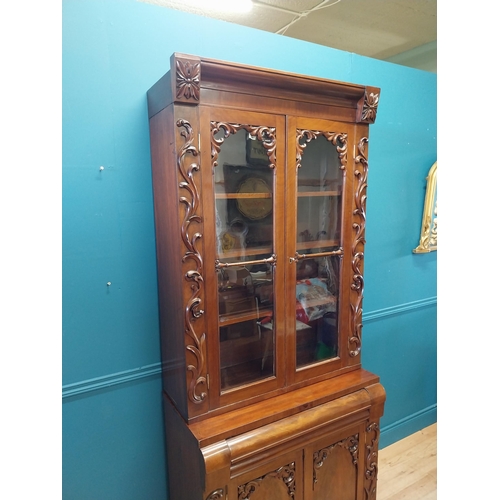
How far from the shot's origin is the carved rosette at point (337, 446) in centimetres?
142

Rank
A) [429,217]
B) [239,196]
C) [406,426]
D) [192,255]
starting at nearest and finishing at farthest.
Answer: [192,255] → [239,196] → [429,217] → [406,426]

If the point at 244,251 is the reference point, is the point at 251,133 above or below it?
above

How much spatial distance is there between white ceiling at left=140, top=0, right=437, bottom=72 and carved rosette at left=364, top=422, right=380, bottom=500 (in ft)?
A: 6.97

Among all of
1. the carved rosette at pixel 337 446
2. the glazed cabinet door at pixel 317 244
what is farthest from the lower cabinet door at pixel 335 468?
the glazed cabinet door at pixel 317 244

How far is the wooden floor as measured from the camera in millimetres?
1919

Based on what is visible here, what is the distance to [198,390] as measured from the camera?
1234mm

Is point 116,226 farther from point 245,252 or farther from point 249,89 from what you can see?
point 249,89

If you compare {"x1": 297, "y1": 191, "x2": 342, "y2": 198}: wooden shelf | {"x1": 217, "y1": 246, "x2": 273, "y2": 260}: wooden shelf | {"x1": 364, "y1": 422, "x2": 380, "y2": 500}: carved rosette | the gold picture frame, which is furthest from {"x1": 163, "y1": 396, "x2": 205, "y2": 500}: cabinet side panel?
the gold picture frame

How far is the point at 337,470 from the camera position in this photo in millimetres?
1488

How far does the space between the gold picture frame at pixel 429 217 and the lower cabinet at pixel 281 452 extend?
3.43ft

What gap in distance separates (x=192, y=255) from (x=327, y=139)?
69cm

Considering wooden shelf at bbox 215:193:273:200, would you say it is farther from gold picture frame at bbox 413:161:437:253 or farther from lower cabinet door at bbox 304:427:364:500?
gold picture frame at bbox 413:161:437:253

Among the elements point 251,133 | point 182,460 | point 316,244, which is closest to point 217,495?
point 182,460
